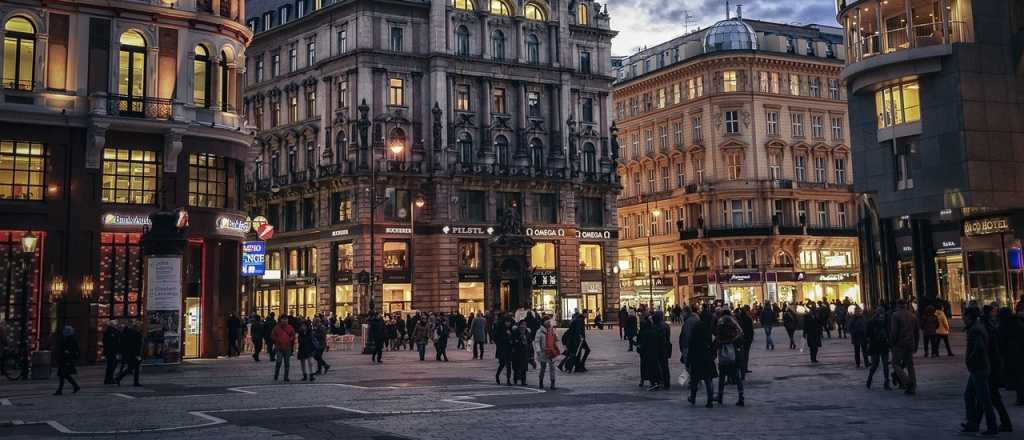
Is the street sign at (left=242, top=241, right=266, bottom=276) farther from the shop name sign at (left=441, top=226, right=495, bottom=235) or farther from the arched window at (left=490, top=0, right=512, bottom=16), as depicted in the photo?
the arched window at (left=490, top=0, right=512, bottom=16)

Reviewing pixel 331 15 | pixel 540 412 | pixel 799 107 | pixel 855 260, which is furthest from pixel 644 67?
pixel 540 412

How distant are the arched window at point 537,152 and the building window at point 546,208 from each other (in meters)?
2.30

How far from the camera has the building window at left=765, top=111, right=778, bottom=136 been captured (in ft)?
282

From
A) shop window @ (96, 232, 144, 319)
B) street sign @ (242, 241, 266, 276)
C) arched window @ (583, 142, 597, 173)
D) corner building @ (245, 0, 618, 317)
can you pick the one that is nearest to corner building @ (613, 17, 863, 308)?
arched window @ (583, 142, 597, 173)

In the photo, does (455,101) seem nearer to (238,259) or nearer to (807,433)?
(238,259)

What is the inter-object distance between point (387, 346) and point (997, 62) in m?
31.5

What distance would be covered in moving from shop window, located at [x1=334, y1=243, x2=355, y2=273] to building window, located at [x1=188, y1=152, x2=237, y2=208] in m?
27.3

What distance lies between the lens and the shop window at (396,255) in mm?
66438

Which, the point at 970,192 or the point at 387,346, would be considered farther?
the point at 387,346

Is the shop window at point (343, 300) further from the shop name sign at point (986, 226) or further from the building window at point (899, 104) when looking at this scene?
the shop name sign at point (986, 226)

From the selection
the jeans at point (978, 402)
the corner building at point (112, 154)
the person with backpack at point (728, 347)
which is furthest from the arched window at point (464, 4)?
the jeans at point (978, 402)

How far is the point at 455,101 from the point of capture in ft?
229

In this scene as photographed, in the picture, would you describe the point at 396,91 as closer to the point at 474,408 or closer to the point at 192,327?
the point at 192,327

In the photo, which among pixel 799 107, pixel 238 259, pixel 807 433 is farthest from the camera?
pixel 799 107
